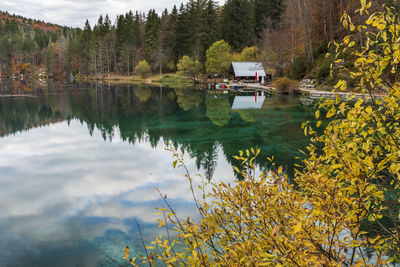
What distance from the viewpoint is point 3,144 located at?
1958cm

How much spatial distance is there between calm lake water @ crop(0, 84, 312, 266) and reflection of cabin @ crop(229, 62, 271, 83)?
1398 inches

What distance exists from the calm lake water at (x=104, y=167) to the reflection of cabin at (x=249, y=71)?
3551 cm

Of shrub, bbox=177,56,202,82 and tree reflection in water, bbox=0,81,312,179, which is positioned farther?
shrub, bbox=177,56,202,82

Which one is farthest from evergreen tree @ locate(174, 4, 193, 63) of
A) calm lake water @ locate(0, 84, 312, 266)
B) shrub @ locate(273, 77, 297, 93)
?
calm lake water @ locate(0, 84, 312, 266)

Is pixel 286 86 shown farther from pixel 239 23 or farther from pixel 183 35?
pixel 183 35

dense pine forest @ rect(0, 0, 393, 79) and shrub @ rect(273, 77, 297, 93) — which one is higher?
dense pine forest @ rect(0, 0, 393, 79)

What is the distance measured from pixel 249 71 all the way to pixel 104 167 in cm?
5544

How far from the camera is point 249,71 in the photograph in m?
66.6

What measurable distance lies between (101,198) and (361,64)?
406 inches

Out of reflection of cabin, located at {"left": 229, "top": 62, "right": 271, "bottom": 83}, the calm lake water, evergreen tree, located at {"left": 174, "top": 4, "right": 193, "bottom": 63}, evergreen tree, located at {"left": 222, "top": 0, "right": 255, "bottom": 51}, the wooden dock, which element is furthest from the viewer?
evergreen tree, located at {"left": 174, "top": 4, "right": 193, "bottom": 63}

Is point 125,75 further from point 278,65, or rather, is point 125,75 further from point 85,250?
point 85,250

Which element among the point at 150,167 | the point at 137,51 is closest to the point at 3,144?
the point at 150,167

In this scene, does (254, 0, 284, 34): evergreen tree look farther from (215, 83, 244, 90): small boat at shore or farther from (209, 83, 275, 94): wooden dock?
(209, 83, 275, 94): wooden dock

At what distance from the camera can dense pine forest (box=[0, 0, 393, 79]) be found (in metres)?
55.8
